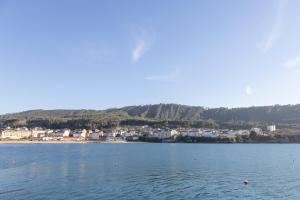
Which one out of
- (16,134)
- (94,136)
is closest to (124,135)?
(94,136)

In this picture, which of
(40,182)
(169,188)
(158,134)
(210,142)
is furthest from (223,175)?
(158,134)

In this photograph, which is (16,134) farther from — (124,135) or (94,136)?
(124,135)

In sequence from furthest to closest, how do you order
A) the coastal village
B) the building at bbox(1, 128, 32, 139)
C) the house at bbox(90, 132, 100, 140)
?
the house at bbox(90, 132, 100, 140)
the building at bbox(1, 128, 32, 139)
the coastal village

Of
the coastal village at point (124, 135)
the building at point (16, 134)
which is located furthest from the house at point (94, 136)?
the building at point (16, 134)

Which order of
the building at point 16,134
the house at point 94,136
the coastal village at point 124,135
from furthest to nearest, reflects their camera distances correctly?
the house at point 94,136, the building at point 16,134, the coastal village at point 124,135

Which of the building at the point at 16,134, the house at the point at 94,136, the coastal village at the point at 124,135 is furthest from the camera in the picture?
the house at the point at 94,136

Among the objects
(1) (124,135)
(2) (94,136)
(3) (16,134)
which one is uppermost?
(3) (16,134)

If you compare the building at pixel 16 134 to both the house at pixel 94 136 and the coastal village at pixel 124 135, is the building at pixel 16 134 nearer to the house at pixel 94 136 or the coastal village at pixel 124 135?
the coastal village at pixel 124 135

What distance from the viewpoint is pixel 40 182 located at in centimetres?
3622

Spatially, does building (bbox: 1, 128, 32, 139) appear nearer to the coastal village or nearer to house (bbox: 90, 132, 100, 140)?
the coastal village

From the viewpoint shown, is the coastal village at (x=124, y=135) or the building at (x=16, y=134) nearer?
the coastal village at (x=124, y=135)

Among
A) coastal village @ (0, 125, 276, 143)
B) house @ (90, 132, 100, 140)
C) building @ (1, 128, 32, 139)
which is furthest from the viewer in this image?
house @ (90, 132, 100, 140)

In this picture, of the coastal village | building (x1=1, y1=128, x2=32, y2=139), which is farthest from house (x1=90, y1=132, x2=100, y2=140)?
building (x1=1, y1=128, x2=32, y2=139)

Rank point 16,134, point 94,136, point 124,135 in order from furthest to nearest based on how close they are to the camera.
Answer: point 124,135, point 94,136, point 16,134
